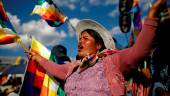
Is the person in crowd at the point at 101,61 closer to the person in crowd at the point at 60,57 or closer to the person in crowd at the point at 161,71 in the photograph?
the person in crowd at the point at 60,57

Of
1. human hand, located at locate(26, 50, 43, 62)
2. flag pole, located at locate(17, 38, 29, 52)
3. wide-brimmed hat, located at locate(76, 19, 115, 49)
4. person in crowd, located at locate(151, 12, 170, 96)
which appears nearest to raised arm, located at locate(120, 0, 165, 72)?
wide-brimmed hat, located at locate(76, 19, 115, 49)

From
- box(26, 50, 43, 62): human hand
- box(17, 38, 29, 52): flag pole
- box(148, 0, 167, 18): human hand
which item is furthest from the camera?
box(17, 38, 29, 52): flag pole

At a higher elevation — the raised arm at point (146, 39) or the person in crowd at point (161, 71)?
the person in crowd at point (161, 71)

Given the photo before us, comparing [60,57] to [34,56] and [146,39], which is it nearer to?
[34,56]

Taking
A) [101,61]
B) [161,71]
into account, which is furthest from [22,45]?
[161,71]

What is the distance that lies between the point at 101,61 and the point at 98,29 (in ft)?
2.21

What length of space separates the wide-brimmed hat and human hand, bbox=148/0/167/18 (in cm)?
139

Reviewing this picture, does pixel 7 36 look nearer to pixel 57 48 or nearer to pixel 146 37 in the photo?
pixel 57 48

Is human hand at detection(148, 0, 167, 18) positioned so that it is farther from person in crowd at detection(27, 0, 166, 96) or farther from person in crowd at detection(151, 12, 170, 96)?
person in crowd at detection(151, 12, 170, 96)

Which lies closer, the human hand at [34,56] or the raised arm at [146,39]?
the raised arm at [146,39]

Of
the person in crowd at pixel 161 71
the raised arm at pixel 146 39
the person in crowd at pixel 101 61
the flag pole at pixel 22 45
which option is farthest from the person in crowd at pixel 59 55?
the raised arm at pixel 146 39

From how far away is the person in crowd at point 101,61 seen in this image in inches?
104

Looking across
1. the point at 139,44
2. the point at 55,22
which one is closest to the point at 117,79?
the point at 139,44

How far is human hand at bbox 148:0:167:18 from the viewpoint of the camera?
95.0 inches
